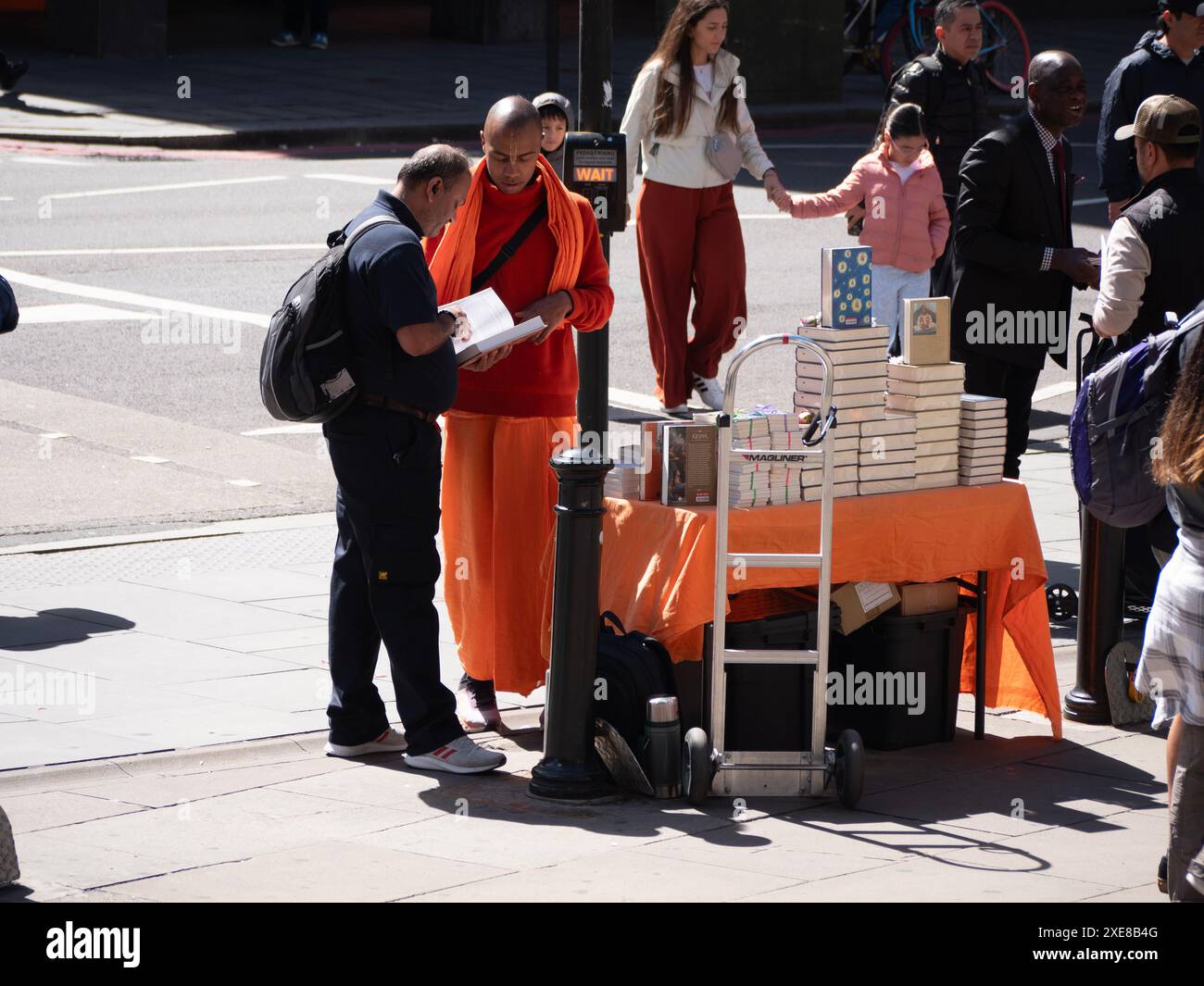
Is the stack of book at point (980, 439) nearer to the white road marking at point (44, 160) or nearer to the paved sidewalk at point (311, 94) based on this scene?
the white road marking at point (44, 160)

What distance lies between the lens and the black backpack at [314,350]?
22.5 feet

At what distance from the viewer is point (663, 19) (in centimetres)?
2716

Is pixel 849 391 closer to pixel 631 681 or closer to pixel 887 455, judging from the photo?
pixel 887 455

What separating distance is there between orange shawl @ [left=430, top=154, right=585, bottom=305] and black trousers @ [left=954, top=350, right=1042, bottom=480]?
229 cm

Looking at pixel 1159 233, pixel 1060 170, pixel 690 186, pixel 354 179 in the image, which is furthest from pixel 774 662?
pixel 354 179

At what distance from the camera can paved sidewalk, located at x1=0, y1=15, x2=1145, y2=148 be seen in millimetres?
23594

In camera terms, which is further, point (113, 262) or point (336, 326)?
point (113, 262)

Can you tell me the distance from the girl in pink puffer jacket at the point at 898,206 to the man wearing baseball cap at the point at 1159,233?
307 cm

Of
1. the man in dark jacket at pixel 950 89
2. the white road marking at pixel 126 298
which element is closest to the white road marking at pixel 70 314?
the white road marking at pixel 126 298

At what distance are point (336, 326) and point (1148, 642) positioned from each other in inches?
113

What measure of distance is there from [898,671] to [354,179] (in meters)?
14.5
